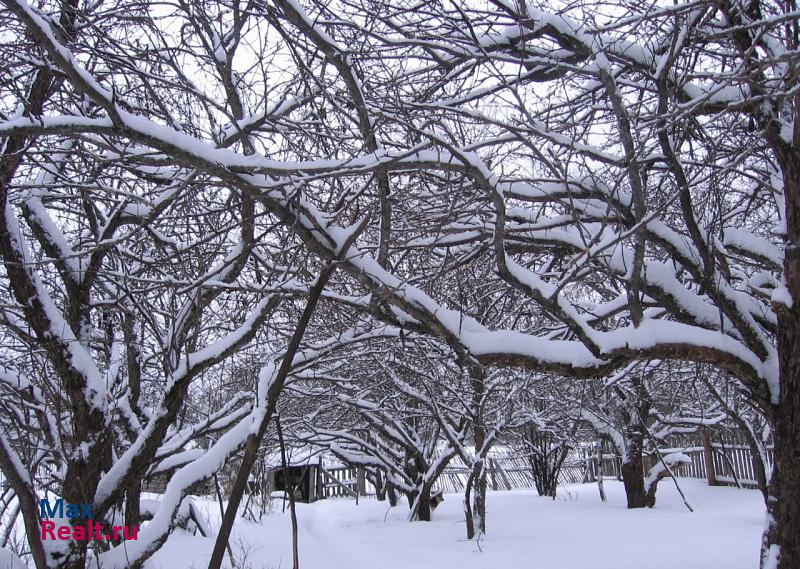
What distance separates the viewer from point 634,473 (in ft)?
40.7

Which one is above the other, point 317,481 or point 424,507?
point 317,481

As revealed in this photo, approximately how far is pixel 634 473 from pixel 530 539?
4.24m

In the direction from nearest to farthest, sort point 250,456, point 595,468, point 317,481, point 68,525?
point 250,456 → point 68,525 → point 595,468 → point 317,481

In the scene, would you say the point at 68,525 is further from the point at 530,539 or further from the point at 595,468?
the point at 595,468

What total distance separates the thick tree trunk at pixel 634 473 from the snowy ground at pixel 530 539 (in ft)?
1.24

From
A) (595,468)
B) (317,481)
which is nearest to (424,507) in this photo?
(317,481)

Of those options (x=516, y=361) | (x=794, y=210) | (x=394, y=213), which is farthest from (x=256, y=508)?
(x=794, y=210)

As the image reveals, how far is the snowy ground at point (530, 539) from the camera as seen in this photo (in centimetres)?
737

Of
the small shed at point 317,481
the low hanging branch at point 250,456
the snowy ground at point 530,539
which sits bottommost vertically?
the snowy ground at point 530,539

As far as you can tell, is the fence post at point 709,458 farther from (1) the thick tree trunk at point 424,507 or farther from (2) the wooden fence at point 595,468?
(1) the thick tree trunk at point 424,507

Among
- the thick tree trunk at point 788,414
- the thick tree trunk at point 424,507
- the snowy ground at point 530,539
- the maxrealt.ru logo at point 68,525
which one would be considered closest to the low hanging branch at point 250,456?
the maxrealt.ru logo at point 68,525

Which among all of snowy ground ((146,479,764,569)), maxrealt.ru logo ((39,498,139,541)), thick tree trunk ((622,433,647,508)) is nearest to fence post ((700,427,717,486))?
snowy ground ((146,479,764,569))

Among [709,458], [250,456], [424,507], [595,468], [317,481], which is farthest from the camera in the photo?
[317,481]

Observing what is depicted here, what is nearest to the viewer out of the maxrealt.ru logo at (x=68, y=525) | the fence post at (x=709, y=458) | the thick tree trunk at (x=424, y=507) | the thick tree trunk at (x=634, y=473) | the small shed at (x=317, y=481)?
the maxrealt.ru logo at (x=68, y=525)
